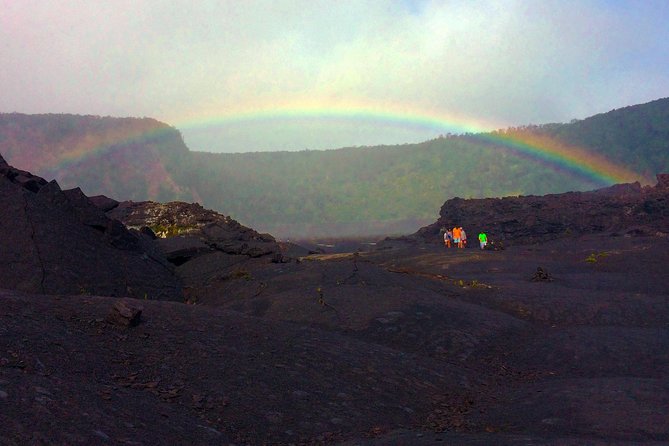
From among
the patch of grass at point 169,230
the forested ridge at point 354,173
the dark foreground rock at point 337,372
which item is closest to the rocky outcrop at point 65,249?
the dark foreground rock at point 337,372

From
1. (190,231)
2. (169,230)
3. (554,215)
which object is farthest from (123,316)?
(554,215)

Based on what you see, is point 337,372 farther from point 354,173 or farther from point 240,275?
point 354,173

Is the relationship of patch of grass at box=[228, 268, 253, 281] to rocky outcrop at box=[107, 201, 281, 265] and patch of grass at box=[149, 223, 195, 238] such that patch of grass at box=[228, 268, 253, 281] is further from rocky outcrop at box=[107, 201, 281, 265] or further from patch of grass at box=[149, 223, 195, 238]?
patch of grass at box=[149, 223, 195, 238]

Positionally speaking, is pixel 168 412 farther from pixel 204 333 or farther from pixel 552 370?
pixel 552 370

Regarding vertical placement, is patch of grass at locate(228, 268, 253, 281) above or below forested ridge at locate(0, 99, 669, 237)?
below

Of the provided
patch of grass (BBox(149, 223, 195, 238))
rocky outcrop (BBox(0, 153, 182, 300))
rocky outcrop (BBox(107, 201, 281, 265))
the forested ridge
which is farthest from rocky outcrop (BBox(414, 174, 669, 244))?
the forested ridge

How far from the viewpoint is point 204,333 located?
7.36 m

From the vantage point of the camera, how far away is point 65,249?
451 inches

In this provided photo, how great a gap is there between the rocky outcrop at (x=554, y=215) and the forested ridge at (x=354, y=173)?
47588 mm

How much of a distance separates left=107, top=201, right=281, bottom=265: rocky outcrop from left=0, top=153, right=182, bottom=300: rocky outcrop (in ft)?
8.39

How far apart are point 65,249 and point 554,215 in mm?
37643

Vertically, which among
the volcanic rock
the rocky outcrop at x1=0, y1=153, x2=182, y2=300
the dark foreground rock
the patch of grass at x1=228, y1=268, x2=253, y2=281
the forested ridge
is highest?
the forested ridge

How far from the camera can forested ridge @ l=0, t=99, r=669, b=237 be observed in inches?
3607

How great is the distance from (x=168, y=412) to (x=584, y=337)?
24.4ft
